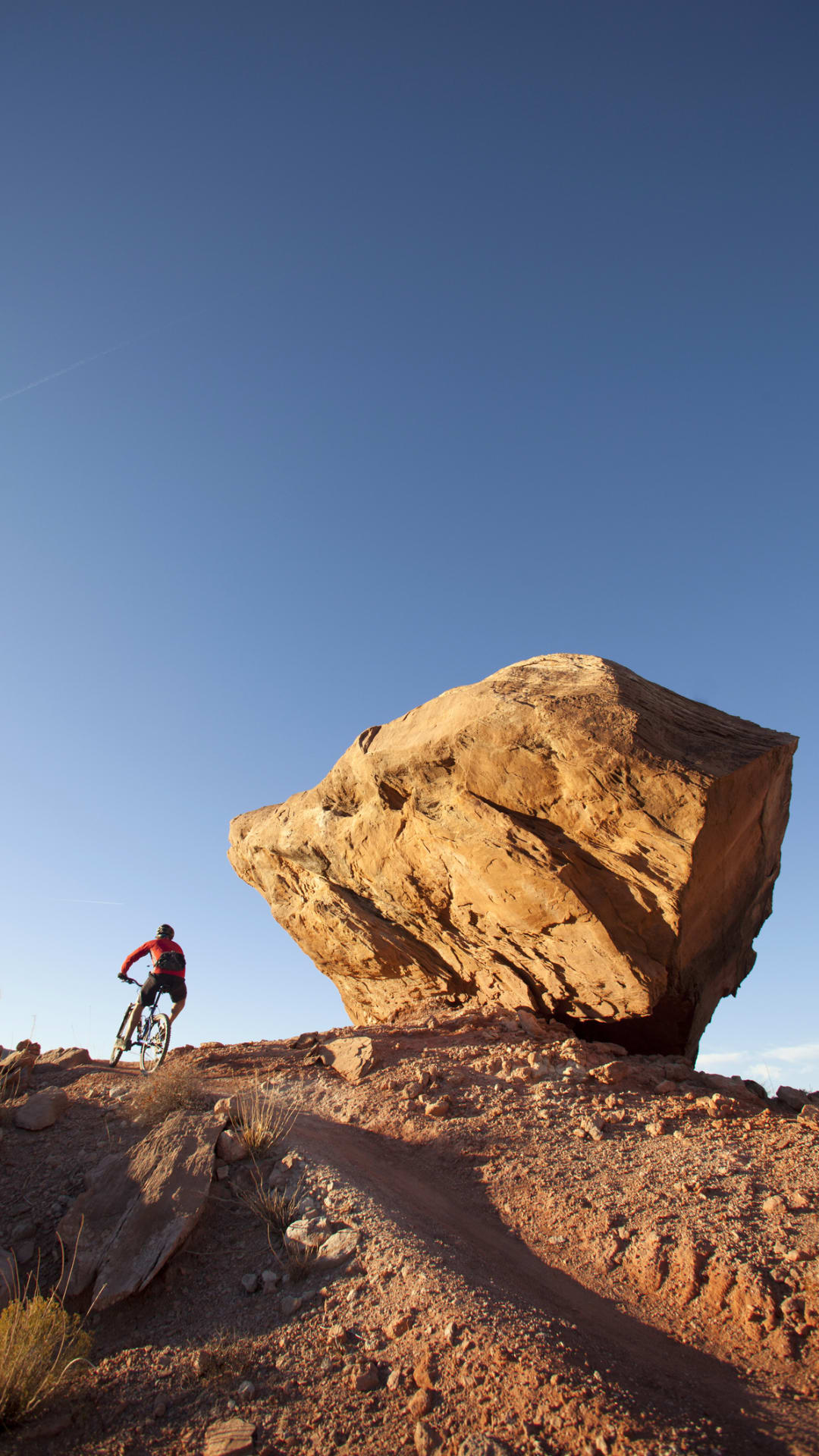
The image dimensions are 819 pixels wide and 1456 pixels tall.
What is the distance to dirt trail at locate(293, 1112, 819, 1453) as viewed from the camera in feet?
12.6

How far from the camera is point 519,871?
9.10 meters

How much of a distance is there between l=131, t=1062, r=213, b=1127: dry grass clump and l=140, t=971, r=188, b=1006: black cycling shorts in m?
2.49

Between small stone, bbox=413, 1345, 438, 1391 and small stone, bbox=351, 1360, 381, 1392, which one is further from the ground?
small stone, bbox=413, 1345, 438, 1391

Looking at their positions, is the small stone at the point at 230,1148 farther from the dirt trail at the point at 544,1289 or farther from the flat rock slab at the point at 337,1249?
the flat rock slab at the point at 337,1249

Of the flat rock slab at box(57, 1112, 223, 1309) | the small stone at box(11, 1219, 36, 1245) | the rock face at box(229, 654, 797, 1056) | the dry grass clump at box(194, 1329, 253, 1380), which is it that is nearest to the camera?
the dry grass clump at box(194, 1329, 253, 1380)

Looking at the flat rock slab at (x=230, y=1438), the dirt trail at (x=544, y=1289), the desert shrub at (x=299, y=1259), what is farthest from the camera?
the desert shrub at (x=299, y=1259)


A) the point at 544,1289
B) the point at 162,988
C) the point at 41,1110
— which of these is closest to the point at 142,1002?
the point at 162,988

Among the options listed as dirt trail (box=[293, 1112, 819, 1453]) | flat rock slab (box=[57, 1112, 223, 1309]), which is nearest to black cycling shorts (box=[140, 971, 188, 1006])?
dirt trail (box=[293, 1112, 819, 1453])

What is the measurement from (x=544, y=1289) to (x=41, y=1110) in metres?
4.79

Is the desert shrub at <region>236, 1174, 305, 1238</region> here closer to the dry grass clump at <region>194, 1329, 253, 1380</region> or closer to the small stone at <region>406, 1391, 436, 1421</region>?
the dry grass clump at <region>194, 1329, 253, 1380</region>

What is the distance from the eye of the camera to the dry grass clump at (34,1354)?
13.4 ft

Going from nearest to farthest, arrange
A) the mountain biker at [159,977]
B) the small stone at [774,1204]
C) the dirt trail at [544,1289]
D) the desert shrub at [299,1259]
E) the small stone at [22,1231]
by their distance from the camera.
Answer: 1. the dirt trail at [544,1289]
2. the desert shrub at [299,1259]
3. the small stone at [774,1204]
4. the small stone at [22,1231]
5. the mountain biker at [159,977]

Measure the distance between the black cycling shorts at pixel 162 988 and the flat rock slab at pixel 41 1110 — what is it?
2.64 m

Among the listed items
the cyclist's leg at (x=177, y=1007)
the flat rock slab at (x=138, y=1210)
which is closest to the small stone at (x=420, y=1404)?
the flat rock slab at (x=138, y=1210)
